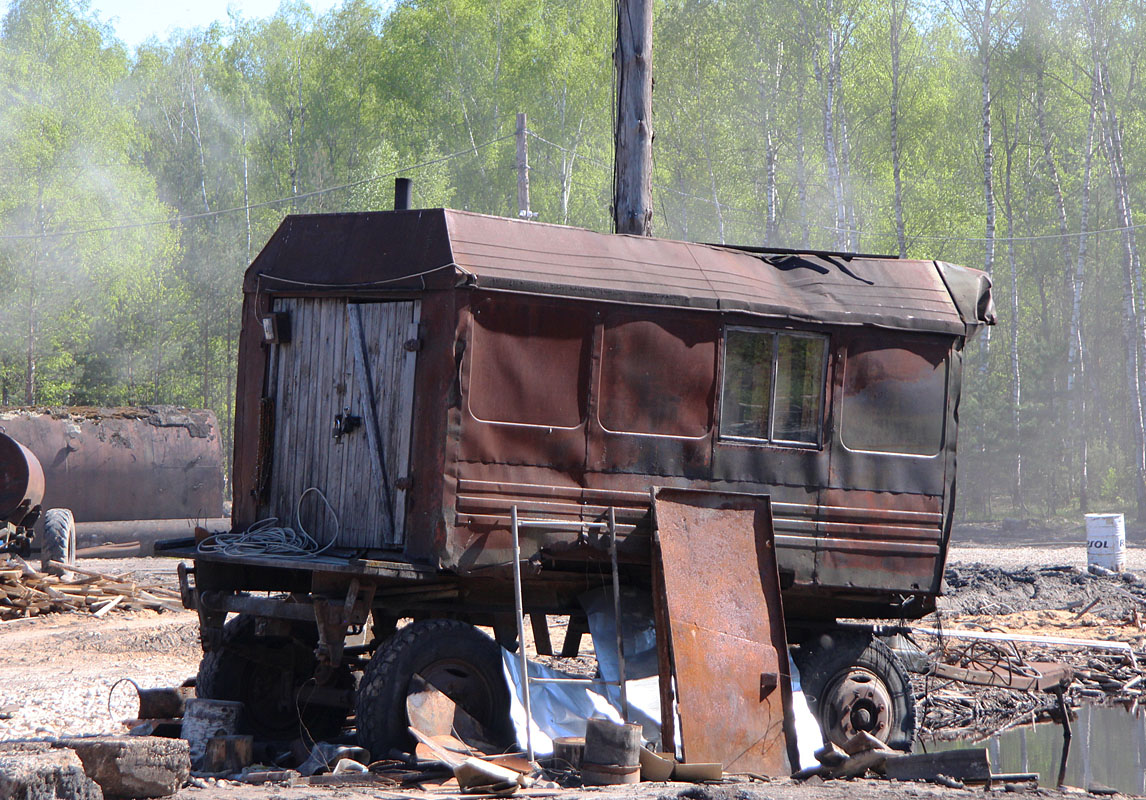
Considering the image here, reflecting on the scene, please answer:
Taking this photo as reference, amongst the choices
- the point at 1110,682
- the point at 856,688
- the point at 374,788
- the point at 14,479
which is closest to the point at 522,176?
the point at 14,479

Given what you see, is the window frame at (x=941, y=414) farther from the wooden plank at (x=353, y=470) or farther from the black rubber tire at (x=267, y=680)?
the black rubber tire at (x=267, y=680)

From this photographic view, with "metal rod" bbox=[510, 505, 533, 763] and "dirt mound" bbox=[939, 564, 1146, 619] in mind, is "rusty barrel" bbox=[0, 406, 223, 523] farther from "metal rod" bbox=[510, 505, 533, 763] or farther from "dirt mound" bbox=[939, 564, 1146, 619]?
"metal rod" bbox=[510, 505, 533, 763]

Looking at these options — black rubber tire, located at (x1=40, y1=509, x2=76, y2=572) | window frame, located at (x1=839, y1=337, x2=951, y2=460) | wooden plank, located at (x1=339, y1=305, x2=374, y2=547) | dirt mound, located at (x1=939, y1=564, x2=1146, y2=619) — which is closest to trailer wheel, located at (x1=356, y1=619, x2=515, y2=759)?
wooden plank, located at (x1=339, y1=305, x2=374, y2=547)

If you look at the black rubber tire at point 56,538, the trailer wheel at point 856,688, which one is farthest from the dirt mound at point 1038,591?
the black rubber tire at point 56,538

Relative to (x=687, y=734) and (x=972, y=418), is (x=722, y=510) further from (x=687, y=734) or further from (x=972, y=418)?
(x=972, y=418)

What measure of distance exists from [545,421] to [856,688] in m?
3.23

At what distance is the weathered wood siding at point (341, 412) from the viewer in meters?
7.92

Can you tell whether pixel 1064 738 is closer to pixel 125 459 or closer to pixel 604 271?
pixel 604 271

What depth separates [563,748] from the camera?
726cm

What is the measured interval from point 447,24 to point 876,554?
111 ft

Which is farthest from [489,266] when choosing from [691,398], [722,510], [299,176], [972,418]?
[299,176]

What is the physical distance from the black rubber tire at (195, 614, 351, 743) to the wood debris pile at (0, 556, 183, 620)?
672 cm

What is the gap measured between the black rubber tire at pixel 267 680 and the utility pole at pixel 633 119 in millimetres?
4680

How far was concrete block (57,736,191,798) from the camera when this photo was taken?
603cm
